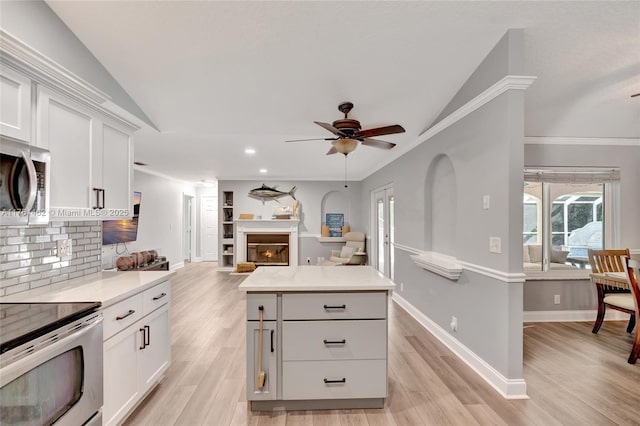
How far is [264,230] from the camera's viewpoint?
302 inches

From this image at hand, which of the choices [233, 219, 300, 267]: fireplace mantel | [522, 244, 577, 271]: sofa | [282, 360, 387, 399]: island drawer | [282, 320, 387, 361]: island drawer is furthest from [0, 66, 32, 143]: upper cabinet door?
[233, 219, 300, 267]: fireplace mantel

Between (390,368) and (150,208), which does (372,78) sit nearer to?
(390,368)

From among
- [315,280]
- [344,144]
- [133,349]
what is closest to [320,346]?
[315,280]

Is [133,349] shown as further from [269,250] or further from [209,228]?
[209,228]

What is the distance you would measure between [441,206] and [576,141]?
6.75 feet

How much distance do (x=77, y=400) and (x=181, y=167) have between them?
5298mm

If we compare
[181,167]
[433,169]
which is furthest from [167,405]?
[181,167]

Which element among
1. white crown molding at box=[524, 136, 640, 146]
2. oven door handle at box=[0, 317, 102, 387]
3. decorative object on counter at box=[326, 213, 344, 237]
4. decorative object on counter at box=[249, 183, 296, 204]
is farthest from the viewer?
decorative object on counter at box=[326, 213, 344, 237]

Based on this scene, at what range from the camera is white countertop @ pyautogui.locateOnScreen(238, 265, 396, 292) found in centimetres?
200

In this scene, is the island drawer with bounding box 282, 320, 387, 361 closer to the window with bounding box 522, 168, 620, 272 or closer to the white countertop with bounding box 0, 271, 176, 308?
the white countertop with bounding box 0, 271, 176, 308

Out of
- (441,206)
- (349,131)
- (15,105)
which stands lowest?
(441,206)

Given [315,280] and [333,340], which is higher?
[315,280]

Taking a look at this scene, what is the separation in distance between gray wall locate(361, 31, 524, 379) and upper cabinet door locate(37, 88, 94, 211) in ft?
10.1

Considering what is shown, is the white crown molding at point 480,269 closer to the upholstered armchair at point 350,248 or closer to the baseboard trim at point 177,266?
the upholstered armchair at point 350,248
